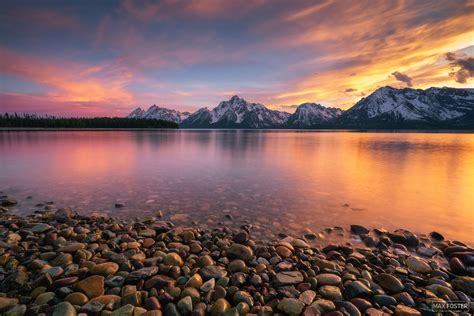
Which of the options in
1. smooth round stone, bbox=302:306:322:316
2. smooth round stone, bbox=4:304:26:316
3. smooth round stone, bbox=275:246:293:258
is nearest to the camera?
smooth round stone, bbox=4:304:26:316

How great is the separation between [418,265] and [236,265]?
17.0 feet

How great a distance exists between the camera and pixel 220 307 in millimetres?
4703

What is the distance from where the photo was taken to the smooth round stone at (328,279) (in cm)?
559

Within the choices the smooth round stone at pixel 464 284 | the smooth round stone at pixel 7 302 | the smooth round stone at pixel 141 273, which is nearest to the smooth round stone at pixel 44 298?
the smooth round stone at pixel 7 302

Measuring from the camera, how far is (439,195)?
14.3 meters

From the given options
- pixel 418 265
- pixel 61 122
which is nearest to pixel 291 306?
pixel 418 265

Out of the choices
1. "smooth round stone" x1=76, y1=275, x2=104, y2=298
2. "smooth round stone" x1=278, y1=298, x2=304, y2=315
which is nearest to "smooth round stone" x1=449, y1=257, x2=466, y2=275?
"smooth round stone" x1=278, y1=298, x2=304, y2=315

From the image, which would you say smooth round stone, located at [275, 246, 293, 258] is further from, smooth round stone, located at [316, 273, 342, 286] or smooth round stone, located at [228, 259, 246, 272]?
smooth round stone, located at [228, 259, 246, 272]

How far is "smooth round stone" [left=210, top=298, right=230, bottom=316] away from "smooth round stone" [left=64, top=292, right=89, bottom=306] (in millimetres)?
2684

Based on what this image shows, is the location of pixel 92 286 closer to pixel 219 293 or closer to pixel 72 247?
pixel 72 247

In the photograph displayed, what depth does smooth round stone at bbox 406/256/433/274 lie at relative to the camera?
6375mm

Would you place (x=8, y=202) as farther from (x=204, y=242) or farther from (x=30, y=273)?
(x=204, y=242)

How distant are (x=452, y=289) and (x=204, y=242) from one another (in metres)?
6.69

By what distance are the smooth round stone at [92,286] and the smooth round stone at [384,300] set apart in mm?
6125
